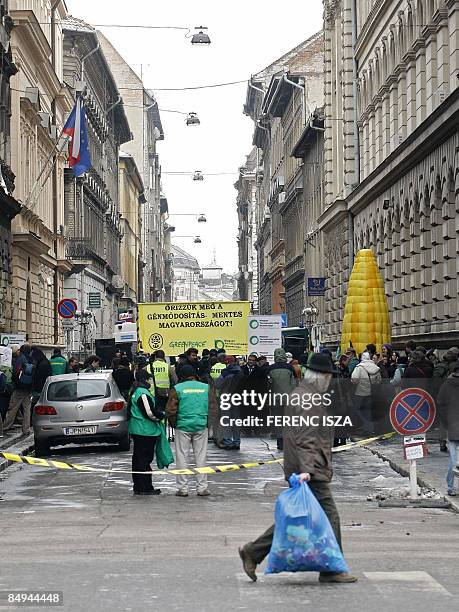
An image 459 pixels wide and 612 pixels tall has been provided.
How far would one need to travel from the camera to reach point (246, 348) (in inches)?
1535

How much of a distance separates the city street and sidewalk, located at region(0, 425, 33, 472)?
4.23 m

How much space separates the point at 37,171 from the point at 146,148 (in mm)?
86336

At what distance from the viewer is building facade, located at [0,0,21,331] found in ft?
135

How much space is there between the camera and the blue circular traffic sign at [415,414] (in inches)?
733

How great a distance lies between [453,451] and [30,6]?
35.8 m

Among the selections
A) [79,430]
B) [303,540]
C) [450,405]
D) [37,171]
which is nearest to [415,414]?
[450,405]

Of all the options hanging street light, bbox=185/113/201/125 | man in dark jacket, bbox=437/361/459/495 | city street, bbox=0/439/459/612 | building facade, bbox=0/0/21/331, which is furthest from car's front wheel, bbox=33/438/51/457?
hanging street light, bbox=185/113/201/125

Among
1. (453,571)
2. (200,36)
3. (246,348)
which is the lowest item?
(453,571)

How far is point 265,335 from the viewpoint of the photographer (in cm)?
3894

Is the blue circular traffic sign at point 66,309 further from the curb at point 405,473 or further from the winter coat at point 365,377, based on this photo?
the curb at point 405,473

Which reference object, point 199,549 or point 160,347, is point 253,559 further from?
point 160,347

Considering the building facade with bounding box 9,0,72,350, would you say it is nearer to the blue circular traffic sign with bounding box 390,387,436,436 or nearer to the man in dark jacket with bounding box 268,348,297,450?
the man in dark jacket with bounding box 268,348,297,450

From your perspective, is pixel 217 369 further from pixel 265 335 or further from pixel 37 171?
pixel 37 171

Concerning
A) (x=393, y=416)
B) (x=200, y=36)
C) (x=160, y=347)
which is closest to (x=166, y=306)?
(x=160, y=347)
